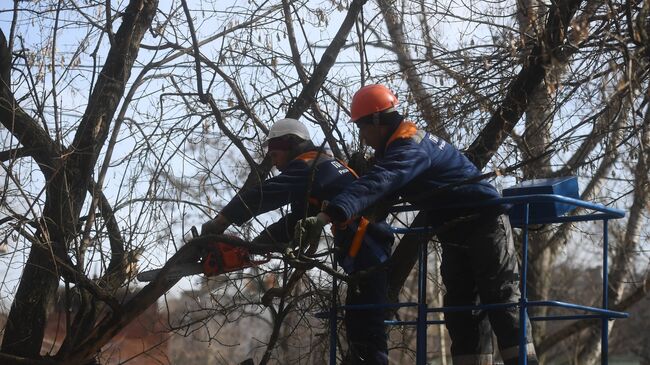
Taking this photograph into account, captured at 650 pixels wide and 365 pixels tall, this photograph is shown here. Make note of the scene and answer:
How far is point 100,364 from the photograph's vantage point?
22.2ft

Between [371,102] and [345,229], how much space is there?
2.65 feet

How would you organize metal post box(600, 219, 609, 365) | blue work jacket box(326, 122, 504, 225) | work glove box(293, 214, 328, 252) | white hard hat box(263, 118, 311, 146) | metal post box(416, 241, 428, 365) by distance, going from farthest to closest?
white hard hat box(263, 118, 311, 146) < metal post box(600, 219, 609, 365) < metal post box(416, 241, 428, 365) < blue work jacket box(326, 122, 504, 225) < work glove box(293, 214, 328, 252)

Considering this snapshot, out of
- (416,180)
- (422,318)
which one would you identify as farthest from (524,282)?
(416,180)

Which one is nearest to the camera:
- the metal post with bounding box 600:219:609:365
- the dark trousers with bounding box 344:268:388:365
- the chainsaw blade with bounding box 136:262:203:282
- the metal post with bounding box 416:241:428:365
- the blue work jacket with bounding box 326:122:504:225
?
the blue work jacket with bounding box 326:122:504:225

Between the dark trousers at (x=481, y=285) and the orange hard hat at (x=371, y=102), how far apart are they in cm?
87

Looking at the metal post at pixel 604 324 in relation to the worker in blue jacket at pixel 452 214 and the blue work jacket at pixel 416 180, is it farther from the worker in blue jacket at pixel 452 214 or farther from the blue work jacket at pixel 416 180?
the blue work jacket at pixel 416 180

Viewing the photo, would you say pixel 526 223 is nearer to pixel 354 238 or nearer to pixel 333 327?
pixel 354 238

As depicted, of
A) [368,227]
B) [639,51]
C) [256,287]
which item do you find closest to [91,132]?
[256,287]

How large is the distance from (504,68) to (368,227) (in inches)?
121

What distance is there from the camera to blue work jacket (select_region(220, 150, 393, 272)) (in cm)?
588

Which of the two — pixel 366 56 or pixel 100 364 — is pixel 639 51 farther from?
pixel 100 364

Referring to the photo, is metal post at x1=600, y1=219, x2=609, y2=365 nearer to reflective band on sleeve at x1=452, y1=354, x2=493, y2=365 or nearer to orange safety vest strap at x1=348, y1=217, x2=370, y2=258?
reflective band on sleeve at x1=452, y1=354, x2=493, y2=365

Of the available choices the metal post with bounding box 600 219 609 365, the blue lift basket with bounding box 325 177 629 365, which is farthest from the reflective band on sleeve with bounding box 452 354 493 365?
the metal post with bounding box 600 219 609 365

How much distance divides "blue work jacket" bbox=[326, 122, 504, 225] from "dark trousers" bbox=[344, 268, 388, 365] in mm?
568
